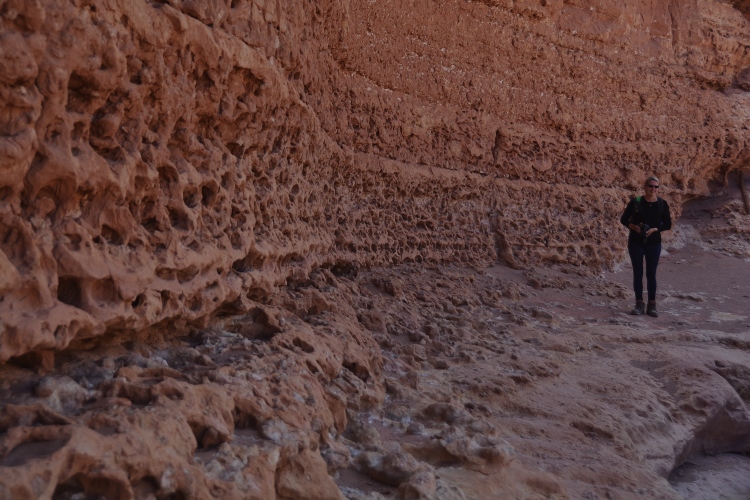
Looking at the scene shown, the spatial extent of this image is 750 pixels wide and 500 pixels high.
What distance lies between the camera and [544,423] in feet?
9.15

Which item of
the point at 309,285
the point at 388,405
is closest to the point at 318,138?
the point at 309,285

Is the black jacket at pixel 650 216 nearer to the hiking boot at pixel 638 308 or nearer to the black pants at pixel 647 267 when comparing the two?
the black pants at pixel 647 267

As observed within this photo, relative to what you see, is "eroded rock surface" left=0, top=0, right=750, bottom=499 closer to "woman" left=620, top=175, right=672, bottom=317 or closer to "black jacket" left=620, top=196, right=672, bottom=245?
"woman" left=620, top=175, right=672, bottom=317

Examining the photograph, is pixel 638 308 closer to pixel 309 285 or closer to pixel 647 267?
pixel 647 267

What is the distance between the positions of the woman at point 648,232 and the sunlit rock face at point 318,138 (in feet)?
3.87

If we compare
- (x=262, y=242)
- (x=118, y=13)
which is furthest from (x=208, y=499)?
(x=262, y=242)

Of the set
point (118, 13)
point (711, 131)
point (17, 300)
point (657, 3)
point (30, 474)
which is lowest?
point (30, 474)

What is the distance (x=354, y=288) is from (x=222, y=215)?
1.75m

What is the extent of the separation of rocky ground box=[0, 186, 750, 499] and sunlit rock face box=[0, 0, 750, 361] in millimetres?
162

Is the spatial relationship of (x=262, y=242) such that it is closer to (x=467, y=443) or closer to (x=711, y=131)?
(x=467, y=443)

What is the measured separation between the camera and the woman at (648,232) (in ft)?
18.6

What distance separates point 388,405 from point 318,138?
1.93m

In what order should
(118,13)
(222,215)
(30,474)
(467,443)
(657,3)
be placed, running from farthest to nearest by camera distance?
(657,3), (222,215), (467,443), (118,13), (30,474)

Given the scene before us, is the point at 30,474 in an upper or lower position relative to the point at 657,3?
lower
